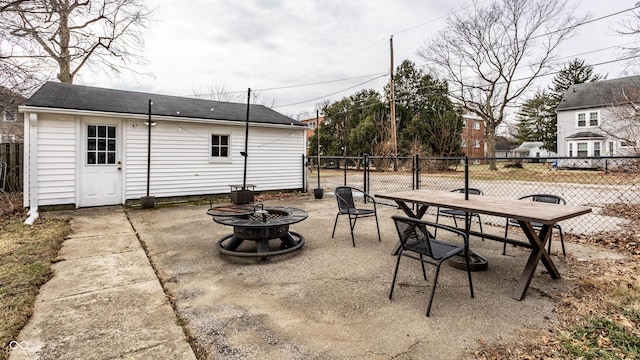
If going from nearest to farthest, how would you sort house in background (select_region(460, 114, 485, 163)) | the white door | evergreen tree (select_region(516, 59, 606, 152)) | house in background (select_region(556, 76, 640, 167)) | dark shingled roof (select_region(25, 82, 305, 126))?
dark shingled roof (select_region(25, 82, 305, 126)) < the white door < house in background (select_region(556, 76, 640, 167)) < evergreen tree (select_region(516, 59, 606, 152)) < house in background (select_region(460, 114, 485, 163))

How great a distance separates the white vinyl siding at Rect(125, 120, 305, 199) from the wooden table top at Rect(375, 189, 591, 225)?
6492 millimetres

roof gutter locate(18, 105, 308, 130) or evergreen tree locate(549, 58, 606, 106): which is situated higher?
evergreen tree locate(549, 58, 606, 106)

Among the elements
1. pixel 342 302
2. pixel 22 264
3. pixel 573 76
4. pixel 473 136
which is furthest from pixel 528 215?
pixel 573 76

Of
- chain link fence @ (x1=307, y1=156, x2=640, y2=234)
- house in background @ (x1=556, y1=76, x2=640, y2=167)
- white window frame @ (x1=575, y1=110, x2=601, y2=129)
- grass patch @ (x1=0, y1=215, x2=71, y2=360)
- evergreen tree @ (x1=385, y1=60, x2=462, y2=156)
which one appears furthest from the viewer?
white window frame @ (x1=575, y1=110, x2=601, y2=129)

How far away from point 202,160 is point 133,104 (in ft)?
7.63

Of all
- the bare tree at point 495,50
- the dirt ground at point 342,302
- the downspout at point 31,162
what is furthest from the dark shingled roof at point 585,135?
the downspout at point 31,162

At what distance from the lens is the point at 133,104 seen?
27.5ft

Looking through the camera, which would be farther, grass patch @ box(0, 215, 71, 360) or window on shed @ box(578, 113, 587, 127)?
window on shed @ box(578, 113, 587, 127)

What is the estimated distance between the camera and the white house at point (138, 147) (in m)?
6.91

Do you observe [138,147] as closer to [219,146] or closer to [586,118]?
[219,146]

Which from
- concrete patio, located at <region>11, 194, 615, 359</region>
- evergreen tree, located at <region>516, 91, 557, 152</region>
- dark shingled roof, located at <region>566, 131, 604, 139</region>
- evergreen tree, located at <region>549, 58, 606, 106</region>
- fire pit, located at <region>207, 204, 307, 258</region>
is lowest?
concrete patio, located at <region>11, 194, 615, 359</region>

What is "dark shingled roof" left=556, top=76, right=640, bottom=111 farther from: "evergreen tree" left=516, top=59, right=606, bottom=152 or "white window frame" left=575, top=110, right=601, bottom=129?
"evergreen tree" left=516, top=59, right=606, bottom=152

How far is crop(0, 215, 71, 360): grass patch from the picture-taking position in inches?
92.9

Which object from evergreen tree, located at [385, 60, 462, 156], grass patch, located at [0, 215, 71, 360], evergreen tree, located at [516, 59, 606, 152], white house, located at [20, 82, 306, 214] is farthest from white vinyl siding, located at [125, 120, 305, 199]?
evergreen tree, located at [516, 59, 606, 152]
